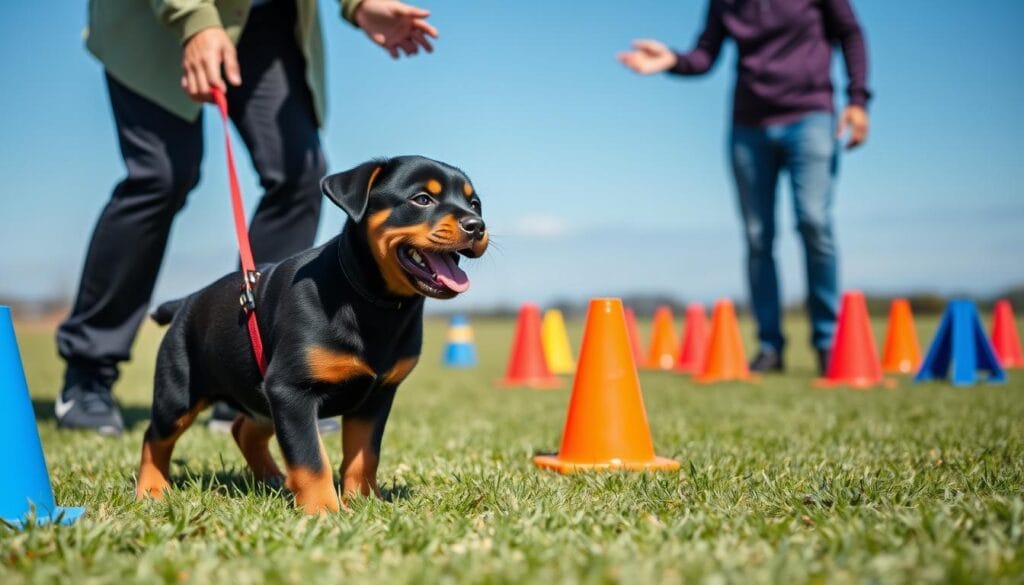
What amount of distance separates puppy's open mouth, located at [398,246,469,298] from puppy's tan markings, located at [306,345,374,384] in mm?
295

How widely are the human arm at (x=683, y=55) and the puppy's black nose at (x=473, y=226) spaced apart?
4.56 meters

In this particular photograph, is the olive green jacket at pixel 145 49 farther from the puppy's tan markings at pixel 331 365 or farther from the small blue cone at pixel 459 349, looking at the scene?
the small blue cone at pixel 459 349

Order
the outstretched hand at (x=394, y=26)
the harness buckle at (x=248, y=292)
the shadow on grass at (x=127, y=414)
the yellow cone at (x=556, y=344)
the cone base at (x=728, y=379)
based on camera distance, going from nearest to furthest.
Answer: the harness buckle at (x=248, y=292)
the outstretched hand at (x=394, y=26)
the shadow on grass at (x=127, y=414)
the cone base at (x=728, y=379)
the yellow cone at (x=556, y=344)

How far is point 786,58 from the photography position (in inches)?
290

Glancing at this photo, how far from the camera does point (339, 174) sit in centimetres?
264

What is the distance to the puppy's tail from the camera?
3.34 m

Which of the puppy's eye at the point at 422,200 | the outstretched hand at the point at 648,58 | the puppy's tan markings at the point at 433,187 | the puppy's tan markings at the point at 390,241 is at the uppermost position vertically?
the outstretched hand at the point at 648,58

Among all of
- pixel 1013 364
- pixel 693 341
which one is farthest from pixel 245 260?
pixel 1013 364

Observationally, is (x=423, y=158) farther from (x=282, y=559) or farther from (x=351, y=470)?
(x=282, y=559)

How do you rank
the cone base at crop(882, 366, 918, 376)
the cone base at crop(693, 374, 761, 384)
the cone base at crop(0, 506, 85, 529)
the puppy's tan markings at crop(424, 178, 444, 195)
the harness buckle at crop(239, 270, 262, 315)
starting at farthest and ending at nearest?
the cone base at crop(882, 366, 918, 376) < the cone base at crop(693, 374, 761, 384) < the harness buckle at crop(239, 270, 262, 315) < the puppy's tan markings at crop(424, 178, 444, 195) < the cone base at crop(0, 506, 85, 529)

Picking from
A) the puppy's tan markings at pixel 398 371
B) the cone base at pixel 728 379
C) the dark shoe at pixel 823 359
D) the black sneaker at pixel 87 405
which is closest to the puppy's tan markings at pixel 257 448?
the puppy's tan markings at pixel 398 371

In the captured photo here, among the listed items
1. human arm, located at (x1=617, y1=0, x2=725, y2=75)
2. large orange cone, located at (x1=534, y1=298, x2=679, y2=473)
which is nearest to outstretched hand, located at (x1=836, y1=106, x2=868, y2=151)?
human arm, located at (x1=617, y1=0, x2=725, y2=75)

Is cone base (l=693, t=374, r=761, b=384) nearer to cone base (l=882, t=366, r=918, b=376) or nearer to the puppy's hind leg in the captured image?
cone base (l=882, t=366, r=918, b=376)

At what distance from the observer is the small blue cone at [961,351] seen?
7375 mm
